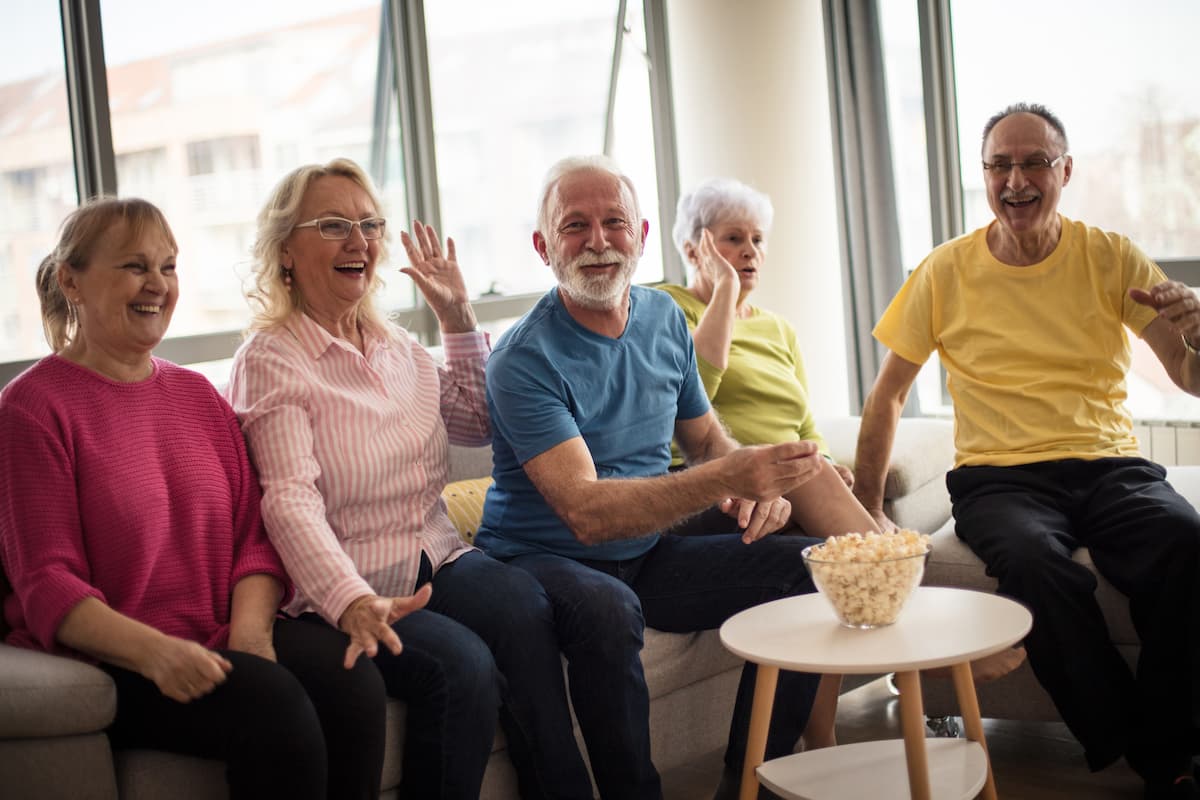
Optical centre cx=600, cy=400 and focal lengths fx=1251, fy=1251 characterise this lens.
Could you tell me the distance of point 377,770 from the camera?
187 cm

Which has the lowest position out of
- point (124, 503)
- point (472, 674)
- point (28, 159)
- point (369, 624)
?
point (472, 674)

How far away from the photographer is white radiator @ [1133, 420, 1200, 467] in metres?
3.85

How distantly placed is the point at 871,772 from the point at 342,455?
101 cm

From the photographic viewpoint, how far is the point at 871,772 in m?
1.99

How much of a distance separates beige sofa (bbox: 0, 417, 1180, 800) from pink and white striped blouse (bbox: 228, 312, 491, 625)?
0.92 feet

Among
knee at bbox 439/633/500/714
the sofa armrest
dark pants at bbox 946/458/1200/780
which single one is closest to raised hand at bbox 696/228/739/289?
dark pants at bbox 946/458/1200/780

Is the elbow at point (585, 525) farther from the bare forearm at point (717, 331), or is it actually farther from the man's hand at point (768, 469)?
the bare forearm at point (717, 331)

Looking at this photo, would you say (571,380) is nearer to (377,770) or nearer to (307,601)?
(307,601)

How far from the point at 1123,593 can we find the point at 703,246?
124 centimetres

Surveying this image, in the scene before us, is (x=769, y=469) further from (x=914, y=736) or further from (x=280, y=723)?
(x=280, y=723)

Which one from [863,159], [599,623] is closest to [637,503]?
[599,623]

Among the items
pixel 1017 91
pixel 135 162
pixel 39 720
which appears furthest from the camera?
pixel 1017 91

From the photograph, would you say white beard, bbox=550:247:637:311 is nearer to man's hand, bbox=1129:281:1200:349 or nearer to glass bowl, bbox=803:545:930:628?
glass bowl, bbox=803:545:930:628

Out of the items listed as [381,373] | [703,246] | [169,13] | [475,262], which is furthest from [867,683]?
[169,13]
